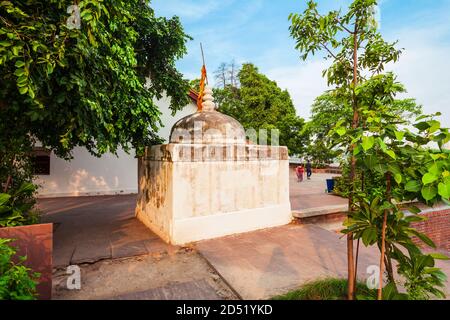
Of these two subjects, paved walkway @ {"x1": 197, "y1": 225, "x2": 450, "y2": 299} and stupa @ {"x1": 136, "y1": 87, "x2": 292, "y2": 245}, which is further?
stupa @ {"x1": 136, "y1": 87, "x2": 292, "y2": 245}

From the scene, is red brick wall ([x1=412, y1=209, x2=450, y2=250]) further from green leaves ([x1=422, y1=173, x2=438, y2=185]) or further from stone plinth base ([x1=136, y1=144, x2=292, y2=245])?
green leaves ([x1=422, y1=173, x2=438, y2=185])

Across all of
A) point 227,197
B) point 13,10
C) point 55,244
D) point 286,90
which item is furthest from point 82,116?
point 286,90

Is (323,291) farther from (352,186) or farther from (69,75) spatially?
(69,75)

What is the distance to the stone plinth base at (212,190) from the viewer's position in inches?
219

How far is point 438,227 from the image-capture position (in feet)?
29.2

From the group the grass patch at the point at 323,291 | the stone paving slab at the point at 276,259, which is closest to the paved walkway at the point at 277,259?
the stone paving slab at the point at 276,259

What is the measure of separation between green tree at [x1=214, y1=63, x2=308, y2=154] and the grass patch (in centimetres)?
1735

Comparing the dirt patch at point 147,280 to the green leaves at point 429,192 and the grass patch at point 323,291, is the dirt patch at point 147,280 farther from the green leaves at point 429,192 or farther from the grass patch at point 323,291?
the green leaves at point 429,192

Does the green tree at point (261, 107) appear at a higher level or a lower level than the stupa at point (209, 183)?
higher

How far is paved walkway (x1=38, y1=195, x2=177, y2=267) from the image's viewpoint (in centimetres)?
497

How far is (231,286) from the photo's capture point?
364 cm

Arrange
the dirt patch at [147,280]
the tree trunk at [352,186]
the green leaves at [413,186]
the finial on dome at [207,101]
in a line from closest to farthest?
1. the green leaves at [413,186]
2. the tree trunk at [352,186]
3. the dirt patch at [147,280]
4. the finial on dome at [207,101]

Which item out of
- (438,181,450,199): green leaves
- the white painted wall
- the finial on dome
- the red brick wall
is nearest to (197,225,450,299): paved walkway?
(438,181,450,199): green leaves

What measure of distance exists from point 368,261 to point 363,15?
13.6 feet
